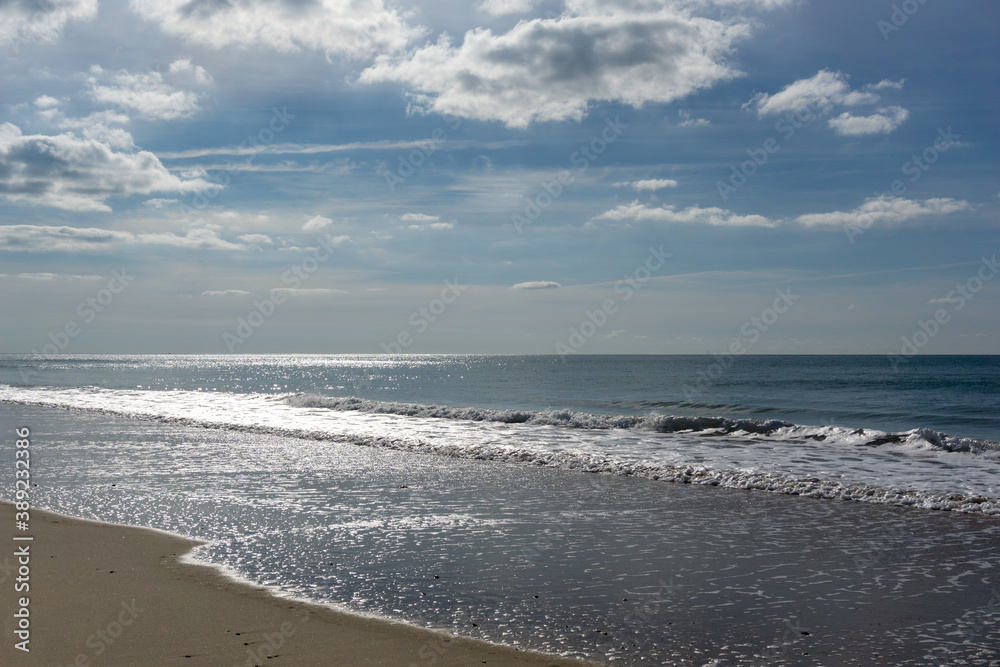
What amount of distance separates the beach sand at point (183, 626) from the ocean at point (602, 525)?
1.31 ft

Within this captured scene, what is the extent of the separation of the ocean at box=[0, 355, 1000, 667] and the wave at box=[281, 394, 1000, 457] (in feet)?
0.73

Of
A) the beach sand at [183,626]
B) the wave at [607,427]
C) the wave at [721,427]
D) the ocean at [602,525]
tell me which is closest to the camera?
the beach sand at [183,626]

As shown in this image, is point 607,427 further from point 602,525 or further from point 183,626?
point 183,626

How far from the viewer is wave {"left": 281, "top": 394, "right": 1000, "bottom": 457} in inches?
862

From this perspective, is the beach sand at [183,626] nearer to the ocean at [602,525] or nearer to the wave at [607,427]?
the ocean at [602,525]

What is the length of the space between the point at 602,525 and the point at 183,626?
6245 mm

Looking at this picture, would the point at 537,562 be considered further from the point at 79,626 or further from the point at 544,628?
the point at 79,626

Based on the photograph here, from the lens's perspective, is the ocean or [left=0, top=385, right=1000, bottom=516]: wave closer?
the ocean

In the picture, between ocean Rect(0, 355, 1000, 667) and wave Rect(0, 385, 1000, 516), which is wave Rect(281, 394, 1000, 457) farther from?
ocean Rect(0, 355, 1000, 667)

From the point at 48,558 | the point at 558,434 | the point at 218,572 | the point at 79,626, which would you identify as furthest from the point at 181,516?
the point at 558,434

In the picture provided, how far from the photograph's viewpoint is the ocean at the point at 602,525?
20.6ft

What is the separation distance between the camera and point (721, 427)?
86.4ft

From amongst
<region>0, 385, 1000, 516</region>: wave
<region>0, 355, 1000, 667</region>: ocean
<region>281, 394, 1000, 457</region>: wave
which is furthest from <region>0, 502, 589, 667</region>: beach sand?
<region>281, 394, 1000, 457</region>: wave

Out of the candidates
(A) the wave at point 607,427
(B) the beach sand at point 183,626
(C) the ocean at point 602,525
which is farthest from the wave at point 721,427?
(B) the beach sand at point 183,626
